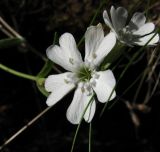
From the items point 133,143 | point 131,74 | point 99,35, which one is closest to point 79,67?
point 99,35

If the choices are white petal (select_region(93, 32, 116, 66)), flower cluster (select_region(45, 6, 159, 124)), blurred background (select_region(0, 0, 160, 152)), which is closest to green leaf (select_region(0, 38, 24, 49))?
blurred background (select_region(0, 0, 160, 152))

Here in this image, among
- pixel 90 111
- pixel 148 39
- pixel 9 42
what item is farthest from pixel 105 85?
pixel 9 42

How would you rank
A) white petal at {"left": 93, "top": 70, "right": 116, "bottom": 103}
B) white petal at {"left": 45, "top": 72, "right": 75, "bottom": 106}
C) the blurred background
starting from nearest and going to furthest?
white petal at {"left": 93, "top": 70, "right": 116, "bottom": 103}
white petal at {"left": 45, "top": 72, "right": 75, "bottom": 106}
the blurred background

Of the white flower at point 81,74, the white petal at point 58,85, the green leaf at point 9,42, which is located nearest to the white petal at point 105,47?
the white flower at point 81,74

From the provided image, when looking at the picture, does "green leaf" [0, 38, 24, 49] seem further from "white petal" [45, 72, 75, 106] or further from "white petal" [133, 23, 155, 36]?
"white petal" [133, 23, 155, 36]

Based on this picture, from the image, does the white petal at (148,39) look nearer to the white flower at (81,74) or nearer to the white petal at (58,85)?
the white flower at (81,74)
